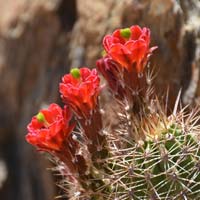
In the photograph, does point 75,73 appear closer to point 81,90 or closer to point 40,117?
point 81,90

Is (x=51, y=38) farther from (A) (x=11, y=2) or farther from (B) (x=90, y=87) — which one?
(B) (x=90, y=87)

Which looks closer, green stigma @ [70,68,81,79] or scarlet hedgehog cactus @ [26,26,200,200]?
scarlet hedgehog cactus @ [26,26,200,200]

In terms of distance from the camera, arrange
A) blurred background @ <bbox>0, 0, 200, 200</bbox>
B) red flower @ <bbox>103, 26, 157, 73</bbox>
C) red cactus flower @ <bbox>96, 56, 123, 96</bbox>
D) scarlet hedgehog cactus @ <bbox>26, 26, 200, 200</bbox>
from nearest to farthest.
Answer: scarlet hedgehog cactus @ <bbox>26, 26, 200, 200</bbox>
red flower @ <bbox>103, 26, 157, 73</bbox>
red cactus flower @ <bbox>96, 56, 123, 96</bbox>
blurred background @ <bbox>0, 0, 200, 200</bbox>

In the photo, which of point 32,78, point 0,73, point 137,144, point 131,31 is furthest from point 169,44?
point 0,73

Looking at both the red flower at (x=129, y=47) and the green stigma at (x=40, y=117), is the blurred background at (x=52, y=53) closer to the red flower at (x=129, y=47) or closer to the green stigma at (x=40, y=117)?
the red flower at (x=129, y=47)

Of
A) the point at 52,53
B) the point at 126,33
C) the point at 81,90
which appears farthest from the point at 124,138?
the point at 52,53

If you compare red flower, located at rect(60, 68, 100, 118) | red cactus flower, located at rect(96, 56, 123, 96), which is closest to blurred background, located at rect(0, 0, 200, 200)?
red cactus flower, located at rect(96, 56, 123, 96)

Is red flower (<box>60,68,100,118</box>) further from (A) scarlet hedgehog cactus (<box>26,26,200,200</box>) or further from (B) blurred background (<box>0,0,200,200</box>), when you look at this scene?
(B) blurred background (<box>0,0,200,200</box>)
